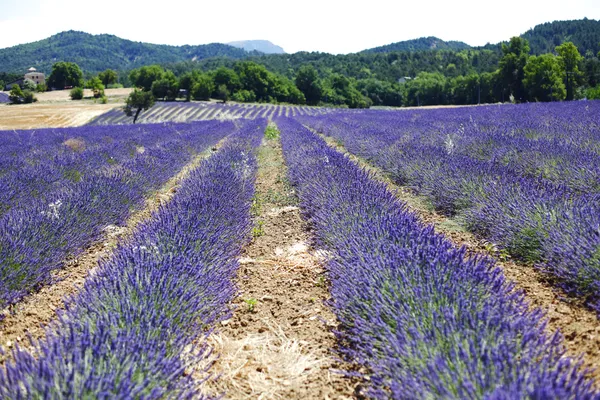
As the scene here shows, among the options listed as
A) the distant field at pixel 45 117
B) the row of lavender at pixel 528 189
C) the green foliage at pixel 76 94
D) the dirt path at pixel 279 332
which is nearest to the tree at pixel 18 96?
the green foliage at pixel 76 94

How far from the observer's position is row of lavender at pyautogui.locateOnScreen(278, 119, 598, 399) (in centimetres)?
131

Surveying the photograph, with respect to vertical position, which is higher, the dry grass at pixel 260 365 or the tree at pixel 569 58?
the tree at pixel 569 58

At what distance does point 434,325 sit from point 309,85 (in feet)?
221

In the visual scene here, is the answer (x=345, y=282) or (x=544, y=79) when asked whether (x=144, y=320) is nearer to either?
(x=345, y=282)

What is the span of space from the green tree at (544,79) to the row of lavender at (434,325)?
36.2 meters

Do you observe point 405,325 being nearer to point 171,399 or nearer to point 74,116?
point 171,399

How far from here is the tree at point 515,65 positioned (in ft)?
118

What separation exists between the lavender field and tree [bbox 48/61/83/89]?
76.7 m

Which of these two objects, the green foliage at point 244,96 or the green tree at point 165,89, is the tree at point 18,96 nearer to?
the green tree at point 165,89

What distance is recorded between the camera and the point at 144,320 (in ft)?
6.08

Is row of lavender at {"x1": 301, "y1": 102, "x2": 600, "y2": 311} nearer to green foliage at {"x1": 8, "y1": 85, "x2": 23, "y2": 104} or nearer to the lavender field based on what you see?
the lavender field

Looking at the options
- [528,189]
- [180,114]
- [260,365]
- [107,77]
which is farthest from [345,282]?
[107,77]

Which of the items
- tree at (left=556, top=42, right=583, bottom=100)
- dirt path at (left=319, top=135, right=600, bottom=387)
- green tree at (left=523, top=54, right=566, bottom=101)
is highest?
tree at (left=556, top=42, right=583, bottom=100)

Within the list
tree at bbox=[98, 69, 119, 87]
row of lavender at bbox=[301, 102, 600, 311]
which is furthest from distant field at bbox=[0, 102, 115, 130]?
tree at bbox=[98, 69, 119, 87]
